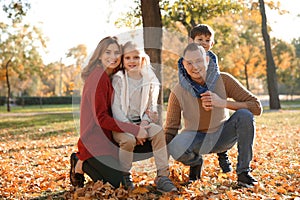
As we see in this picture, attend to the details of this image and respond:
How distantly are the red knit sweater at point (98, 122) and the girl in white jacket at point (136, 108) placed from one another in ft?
0.23

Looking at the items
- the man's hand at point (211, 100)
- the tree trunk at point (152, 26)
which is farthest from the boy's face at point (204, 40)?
the tree trunk at point (152, 26)

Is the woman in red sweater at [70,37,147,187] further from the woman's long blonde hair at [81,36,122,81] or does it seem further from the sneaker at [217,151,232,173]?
the sneaker at [217,151,232,173]

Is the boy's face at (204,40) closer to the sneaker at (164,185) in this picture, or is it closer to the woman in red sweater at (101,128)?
the woman in red sweater at (101,128)

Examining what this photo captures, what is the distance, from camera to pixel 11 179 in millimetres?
4965

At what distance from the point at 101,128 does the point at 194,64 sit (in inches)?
44.6

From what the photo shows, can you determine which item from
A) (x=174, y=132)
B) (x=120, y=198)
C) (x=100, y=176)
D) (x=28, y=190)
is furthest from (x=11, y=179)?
(x=174, y=132)

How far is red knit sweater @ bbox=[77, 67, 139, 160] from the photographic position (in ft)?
13.2

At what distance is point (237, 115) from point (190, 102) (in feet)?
1.66

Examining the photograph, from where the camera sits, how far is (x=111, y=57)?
4.26m

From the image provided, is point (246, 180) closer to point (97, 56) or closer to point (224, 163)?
Answer: point (224, 163)

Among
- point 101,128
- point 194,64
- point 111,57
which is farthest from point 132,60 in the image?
point 101,128

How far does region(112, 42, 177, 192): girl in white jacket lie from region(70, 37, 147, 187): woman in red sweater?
7cm

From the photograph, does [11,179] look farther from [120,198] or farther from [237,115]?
[237,115]

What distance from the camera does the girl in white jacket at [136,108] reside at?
4.06 metres
